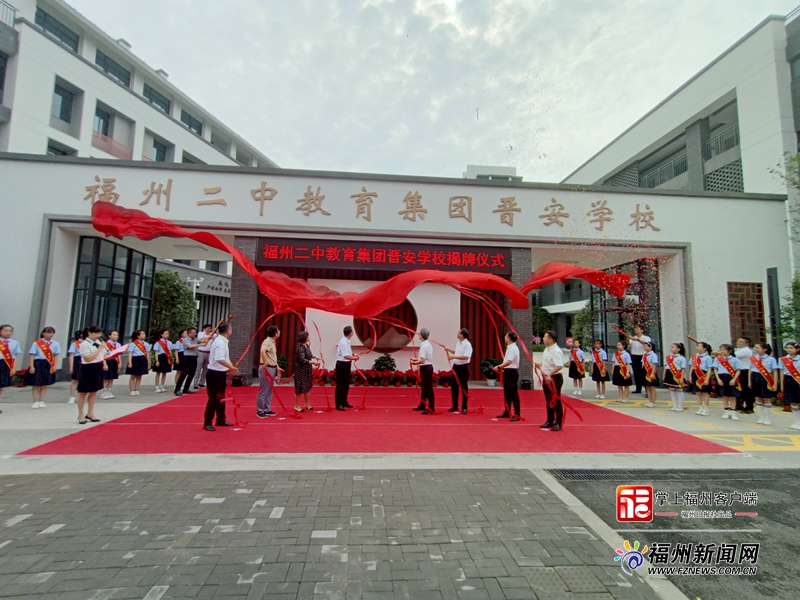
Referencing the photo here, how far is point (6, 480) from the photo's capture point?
4.12 meters

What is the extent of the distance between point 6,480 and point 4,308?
8.97 m

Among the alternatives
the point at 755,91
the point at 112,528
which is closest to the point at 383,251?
the point at 112,528

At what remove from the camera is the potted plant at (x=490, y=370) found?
12070 mm

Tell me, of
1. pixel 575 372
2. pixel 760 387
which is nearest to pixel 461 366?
pixel 575 372

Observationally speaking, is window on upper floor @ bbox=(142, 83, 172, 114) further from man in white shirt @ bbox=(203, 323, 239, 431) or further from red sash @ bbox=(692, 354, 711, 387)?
red sash @ bbox=(692, 354, 711, 387)

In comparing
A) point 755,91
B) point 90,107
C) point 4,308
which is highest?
point 90,107

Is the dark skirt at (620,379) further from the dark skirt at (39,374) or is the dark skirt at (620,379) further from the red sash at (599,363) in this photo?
the dark skirt at (39,374)

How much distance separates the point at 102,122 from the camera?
2178 centimetres

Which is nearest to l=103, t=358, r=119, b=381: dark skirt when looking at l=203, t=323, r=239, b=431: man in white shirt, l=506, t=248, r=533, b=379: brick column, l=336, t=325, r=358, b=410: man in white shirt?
l=203, t=323, r=239, b=431: man in white shirt

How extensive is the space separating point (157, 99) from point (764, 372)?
33.1 m

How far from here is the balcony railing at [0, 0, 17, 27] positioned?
1631 centimetres

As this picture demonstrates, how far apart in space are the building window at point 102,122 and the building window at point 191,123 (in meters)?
7.06

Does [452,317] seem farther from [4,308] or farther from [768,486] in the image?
[4,308]

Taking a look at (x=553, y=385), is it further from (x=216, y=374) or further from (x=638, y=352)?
(x=216, y=374)
